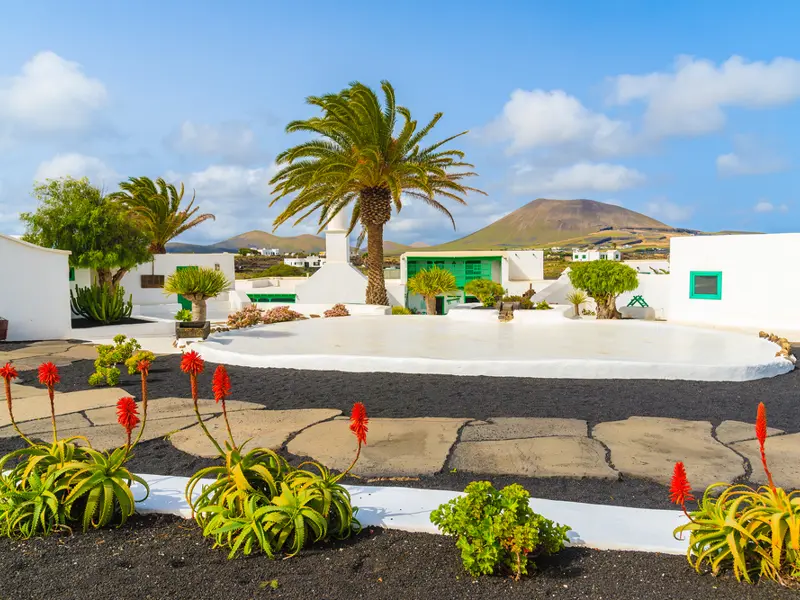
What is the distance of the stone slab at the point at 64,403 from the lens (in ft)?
18.6

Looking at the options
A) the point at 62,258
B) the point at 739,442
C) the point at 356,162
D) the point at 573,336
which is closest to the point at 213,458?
the point at 739,442

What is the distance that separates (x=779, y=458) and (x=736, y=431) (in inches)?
29.7

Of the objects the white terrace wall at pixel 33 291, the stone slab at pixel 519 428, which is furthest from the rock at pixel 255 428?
the white terrace wall at pixel 33 291

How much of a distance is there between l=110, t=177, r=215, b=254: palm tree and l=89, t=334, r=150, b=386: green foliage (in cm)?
2039

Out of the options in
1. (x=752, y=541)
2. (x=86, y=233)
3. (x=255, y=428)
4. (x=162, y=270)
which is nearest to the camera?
(x=752, y=541)

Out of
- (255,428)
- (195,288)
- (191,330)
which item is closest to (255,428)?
(255,428)

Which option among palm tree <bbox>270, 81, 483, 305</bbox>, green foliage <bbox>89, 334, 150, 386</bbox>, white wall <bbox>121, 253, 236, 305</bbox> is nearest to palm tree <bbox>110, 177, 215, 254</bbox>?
white wall <bbox>121, 253, 236, 305</bbox>

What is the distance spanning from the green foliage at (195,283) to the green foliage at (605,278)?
1102 centimetres

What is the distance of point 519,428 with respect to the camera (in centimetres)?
506

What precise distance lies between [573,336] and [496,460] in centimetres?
775

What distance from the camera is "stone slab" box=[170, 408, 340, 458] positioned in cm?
454

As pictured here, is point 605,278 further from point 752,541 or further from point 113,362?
point 752,541

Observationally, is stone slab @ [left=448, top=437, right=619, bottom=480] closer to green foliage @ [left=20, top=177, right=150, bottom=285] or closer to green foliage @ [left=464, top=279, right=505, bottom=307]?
green foliage @ [left=464, top=279, right=505, bottom=307]

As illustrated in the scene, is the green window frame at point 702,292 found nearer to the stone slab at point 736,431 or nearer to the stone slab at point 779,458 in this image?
the stone slab at point 736,431
